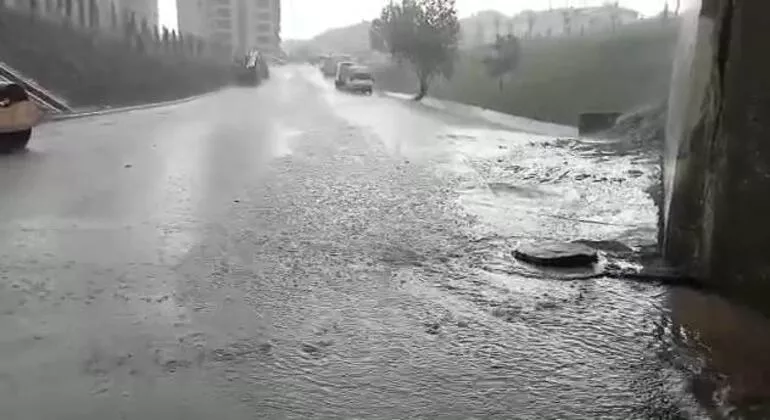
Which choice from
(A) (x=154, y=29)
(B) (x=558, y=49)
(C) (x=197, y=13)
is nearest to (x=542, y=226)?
(B) (x=558, y=49)

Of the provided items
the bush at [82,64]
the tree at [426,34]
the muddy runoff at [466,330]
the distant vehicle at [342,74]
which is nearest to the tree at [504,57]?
the tree at [426,34]

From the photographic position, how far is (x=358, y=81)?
1902 inches

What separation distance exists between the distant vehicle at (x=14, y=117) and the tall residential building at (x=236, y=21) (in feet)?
365

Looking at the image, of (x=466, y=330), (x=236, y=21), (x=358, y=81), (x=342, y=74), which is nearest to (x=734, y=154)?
(x=466, y=330)

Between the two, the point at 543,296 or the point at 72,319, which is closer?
the point at 72,319

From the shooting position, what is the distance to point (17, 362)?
4.54m

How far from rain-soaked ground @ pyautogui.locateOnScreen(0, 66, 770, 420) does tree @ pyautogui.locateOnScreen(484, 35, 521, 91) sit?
25.8 m

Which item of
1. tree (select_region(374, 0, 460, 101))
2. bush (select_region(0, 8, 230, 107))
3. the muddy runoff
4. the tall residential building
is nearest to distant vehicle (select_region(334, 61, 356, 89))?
bush (select_region(0, 8, 230, 107))

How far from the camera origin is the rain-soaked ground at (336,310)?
4191mm

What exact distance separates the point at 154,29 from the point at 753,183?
184 ft

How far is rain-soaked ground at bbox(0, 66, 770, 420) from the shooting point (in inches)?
165

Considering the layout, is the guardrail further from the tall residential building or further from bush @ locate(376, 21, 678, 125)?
the tall residential building

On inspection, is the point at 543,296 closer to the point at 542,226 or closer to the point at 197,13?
the point at 542,226

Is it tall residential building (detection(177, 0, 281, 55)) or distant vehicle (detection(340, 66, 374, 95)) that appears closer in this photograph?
distant vehicle (detection(340, 66, 374, 95))
